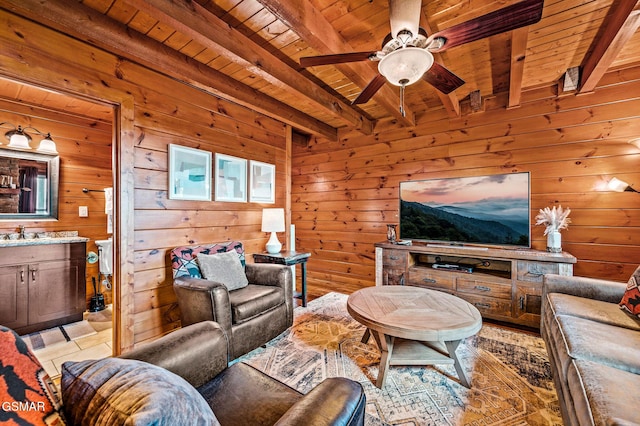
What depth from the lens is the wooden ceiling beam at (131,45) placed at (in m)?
1.71

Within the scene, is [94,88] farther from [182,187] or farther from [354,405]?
[354,405]

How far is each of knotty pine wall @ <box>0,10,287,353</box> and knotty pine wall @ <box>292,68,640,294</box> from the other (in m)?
1.73

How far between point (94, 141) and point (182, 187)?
1.86m

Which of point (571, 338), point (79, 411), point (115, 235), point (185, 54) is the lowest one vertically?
point (571, 338)

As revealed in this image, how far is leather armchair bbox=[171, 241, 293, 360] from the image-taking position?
6.72 feet

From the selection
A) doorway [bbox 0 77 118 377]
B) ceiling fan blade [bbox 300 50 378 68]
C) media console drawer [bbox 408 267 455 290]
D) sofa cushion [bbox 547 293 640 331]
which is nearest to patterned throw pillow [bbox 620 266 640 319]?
sofa cushion [bbox 547 293 640 331]

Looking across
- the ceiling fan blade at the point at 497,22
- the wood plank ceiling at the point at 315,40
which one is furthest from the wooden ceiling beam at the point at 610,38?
the ceiling fan blade at the point at 497,22

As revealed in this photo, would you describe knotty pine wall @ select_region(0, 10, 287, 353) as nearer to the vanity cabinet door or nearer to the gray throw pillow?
the gray throw pillow

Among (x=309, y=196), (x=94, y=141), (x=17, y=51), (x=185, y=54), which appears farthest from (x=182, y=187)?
(x=309, y=196)

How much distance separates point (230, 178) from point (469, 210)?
294 cm

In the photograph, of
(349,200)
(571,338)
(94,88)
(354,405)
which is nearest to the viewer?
(354,405)

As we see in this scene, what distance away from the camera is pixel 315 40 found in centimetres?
187

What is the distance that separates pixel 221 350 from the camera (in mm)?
1310

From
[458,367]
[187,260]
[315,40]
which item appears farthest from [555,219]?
[187,260]
